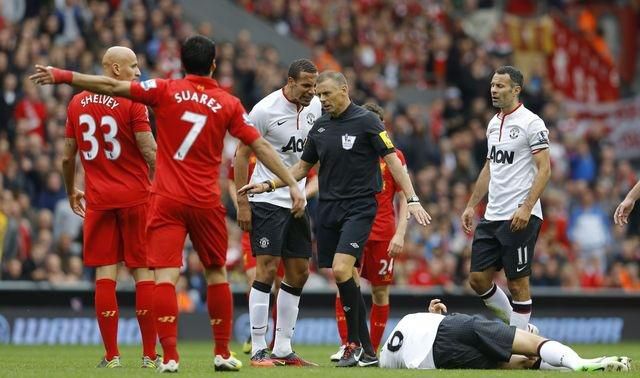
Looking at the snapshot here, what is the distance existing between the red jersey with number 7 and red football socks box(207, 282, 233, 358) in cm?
73

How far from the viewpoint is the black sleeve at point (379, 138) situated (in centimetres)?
1305

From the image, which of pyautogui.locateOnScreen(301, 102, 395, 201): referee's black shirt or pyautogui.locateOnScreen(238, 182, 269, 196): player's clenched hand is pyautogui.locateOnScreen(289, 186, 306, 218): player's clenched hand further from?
pyautogui.locateOnScreen(301, 102, 395, 201): referee's black shirt

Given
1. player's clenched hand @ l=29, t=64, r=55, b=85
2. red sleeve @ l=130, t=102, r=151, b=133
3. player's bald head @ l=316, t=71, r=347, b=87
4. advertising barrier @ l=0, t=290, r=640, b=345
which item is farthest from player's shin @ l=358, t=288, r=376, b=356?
advertising barrier @ l=0, t=290, r=640, b=345

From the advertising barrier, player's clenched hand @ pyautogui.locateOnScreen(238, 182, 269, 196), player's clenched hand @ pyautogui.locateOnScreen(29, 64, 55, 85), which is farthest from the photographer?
the advertising barrier

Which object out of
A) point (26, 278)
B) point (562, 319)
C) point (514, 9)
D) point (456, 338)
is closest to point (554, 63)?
point (514, 9)

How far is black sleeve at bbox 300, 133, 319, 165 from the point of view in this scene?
13305mm

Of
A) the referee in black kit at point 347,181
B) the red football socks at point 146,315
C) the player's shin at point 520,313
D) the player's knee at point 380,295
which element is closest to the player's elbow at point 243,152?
the referee in black kit at point 347,181

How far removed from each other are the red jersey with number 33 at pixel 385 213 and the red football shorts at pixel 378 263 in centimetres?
8

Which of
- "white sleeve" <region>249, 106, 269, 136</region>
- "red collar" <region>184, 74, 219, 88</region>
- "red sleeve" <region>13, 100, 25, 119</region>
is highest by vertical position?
"red sleeve" <region>13, 100, 25, 119</region>

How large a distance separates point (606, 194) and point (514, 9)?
343 inches

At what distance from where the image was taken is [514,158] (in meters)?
14.0

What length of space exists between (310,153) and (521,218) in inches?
85.5

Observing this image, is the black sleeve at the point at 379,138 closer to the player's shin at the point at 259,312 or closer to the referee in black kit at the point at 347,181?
the referee in black kit at the point at 347,181

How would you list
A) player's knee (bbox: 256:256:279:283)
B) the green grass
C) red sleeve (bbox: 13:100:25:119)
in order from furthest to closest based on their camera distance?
1. red sleeve (bbox: 13:100:25:119)
2. player's knee (bbox: 256:256:279:283)
3. the green grass
